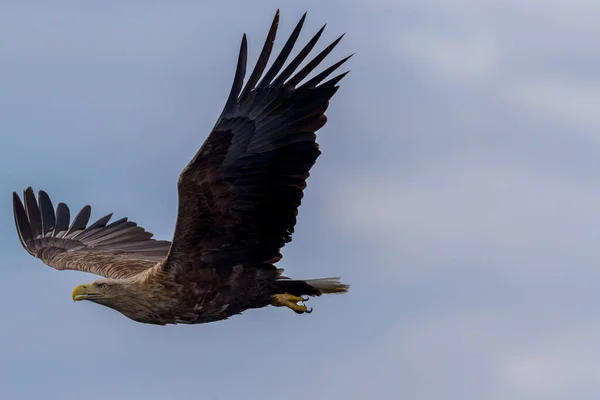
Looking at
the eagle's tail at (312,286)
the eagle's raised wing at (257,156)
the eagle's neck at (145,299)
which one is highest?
the eagle's raised wing at (257,156)

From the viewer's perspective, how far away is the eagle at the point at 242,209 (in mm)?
11133

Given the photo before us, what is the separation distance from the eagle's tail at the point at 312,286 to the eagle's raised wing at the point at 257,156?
82 centimetres

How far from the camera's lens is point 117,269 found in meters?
13.3

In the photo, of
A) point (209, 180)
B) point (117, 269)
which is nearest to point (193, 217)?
point (209, 180)

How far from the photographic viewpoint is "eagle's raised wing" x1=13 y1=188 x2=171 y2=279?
14.7 meters

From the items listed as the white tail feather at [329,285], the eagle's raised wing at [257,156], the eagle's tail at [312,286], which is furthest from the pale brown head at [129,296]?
the white tail feather at [329,285]

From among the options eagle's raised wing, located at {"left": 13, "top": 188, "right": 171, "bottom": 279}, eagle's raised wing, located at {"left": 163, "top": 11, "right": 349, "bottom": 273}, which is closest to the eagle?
eagle's raised wing, located at {"left": 163, "top": 11, "right": 349, "bottom": 273}

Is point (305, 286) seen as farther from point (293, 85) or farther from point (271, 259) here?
point (293, 85)

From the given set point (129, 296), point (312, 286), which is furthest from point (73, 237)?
point (312, 286)

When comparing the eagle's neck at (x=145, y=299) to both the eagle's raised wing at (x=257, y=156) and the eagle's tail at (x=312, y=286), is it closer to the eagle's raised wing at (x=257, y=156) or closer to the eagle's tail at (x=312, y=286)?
the eagle's raised wing at (x=257, y=156)

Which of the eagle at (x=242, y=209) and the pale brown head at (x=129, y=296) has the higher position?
the eagle at (x=242, y=209)

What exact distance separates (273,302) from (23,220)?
184 inches

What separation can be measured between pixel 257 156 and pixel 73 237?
501cm

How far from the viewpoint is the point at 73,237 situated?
15625mm
